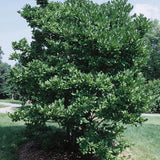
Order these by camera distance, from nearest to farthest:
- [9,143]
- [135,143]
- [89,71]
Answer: [89,71] → [9,143] → [135,143]

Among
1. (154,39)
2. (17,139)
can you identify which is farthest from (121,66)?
(154,39)

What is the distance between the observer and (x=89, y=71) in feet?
21.3

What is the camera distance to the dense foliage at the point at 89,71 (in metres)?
5.48

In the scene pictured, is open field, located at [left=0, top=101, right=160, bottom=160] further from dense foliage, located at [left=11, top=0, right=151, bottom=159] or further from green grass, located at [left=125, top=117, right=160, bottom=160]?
dense foliage, located at [left=11, top=0, right=151, bottom=159]

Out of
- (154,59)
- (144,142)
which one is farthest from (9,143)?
(154,59)

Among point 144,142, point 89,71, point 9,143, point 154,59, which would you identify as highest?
point 154,59

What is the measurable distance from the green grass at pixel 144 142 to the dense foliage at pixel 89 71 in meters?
1.80

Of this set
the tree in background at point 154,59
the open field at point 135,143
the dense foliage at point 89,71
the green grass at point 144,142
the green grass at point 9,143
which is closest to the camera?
the dense foliage at point 89,71

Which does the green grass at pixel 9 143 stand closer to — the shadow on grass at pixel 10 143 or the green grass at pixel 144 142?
the shadow on grass at pixel 10 143

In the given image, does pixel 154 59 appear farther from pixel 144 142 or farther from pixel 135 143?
pixel 135 143

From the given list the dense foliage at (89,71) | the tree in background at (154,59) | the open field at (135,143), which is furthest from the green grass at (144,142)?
the tree in background at (154,59)

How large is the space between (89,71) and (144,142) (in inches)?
256

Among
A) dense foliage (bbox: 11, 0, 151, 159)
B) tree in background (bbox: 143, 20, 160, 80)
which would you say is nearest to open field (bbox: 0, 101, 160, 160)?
dense foliage (bbox: 11, 0, 151, 159)

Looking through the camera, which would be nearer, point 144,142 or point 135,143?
point 135,143
